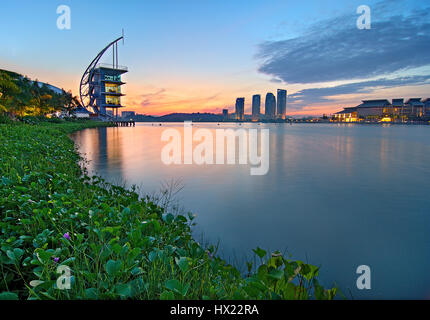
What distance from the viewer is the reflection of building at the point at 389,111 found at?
509ft

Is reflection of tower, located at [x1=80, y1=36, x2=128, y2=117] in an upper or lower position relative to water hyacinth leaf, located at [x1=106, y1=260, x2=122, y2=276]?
upper

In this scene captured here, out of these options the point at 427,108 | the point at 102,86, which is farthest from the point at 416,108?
the point at 102,86

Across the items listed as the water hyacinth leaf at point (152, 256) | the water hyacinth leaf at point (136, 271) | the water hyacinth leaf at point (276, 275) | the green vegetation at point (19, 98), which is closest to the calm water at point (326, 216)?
the water hyacinth leaf at point (276, 275)

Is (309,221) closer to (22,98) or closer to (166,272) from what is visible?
(166,272)

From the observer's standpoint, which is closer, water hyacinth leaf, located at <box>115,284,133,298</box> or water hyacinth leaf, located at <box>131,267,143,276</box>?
water hyacinth leaf, located at <box>115,284,133,298</box>

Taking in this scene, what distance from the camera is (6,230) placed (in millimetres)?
2619

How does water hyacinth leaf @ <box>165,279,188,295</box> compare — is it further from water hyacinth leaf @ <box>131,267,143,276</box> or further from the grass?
water hyacinth leaf @ <box>131,267,143,276</box>

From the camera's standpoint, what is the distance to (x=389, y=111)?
16375 centimetres

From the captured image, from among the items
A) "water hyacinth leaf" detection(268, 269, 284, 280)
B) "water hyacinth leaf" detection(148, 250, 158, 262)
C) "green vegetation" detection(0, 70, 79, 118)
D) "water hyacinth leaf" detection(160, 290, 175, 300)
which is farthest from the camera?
"green vegetation" detection(0, 70, 79, 118)

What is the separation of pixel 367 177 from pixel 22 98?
116 ft

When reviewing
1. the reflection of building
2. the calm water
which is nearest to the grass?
the calm water

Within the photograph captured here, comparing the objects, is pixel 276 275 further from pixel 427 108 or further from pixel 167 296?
pixel 427 108

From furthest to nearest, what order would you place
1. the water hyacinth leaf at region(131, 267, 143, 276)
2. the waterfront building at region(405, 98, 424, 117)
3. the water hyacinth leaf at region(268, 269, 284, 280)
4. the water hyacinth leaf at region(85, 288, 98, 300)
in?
the waterfront building at region(405, 98, 424, 117) → the water hyacinth leaf at region(131, 267, 143, 276) → the water hyacinth leaf at region(268, 269, 284, 280) → the water hyacinth leaf at region(85, 288, 98, 300)

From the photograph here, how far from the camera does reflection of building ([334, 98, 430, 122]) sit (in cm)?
15500
